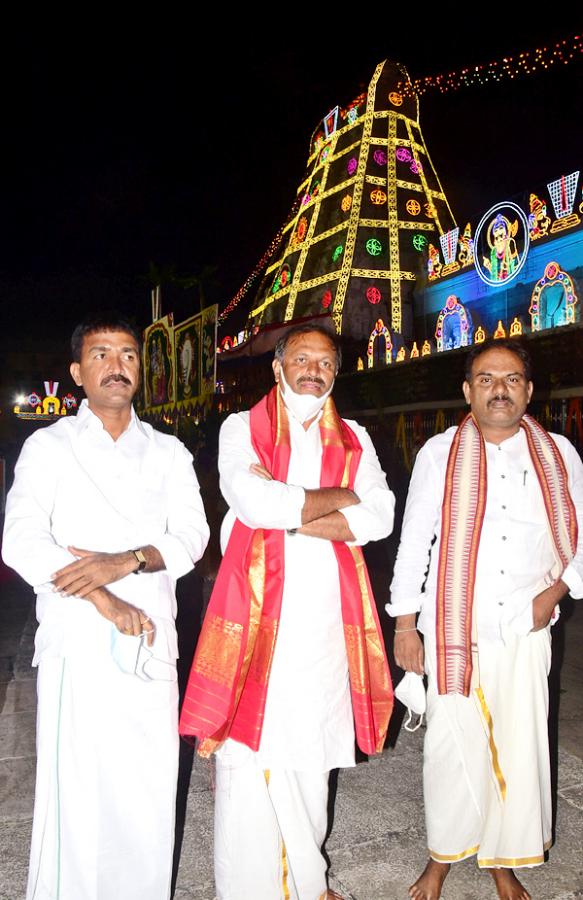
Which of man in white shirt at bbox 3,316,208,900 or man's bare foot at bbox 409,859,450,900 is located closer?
man in white shirt at bbox 3,316,208,900

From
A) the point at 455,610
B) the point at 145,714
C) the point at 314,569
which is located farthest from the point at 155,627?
the point at 455,610

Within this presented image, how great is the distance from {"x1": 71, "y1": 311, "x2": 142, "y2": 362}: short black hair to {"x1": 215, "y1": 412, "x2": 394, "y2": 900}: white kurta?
0.64 meters

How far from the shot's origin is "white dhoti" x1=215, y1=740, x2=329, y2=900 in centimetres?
229

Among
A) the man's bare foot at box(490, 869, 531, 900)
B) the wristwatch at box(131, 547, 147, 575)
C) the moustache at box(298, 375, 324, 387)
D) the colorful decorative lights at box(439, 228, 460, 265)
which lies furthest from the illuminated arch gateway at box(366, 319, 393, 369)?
the wristwatch at box(131, 547, 147, 575)

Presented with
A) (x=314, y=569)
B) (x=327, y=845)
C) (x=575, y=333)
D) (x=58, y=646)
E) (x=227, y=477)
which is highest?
(x=575, y=333)

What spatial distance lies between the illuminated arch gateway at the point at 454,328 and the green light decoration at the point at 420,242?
833 cm

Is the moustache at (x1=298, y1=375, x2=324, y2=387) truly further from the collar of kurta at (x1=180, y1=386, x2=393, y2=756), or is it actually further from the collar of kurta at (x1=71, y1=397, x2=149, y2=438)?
the collar of kurta at (x1=71, y1=397, x2=149, y2=438)

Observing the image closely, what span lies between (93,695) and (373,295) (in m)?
24.5

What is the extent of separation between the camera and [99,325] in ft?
7.53

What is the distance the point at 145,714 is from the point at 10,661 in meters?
4.18

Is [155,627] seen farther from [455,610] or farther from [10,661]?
[10,661]

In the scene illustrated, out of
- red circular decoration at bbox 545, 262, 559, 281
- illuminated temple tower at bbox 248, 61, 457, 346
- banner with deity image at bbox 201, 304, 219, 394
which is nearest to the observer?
banner with deity image at bbox 201, 304, 219, 394

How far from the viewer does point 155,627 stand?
7.22 feet

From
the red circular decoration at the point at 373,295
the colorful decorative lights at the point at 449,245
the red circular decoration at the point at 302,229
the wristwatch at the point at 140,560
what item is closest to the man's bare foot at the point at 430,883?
the wristwatch at the point at 140,560
